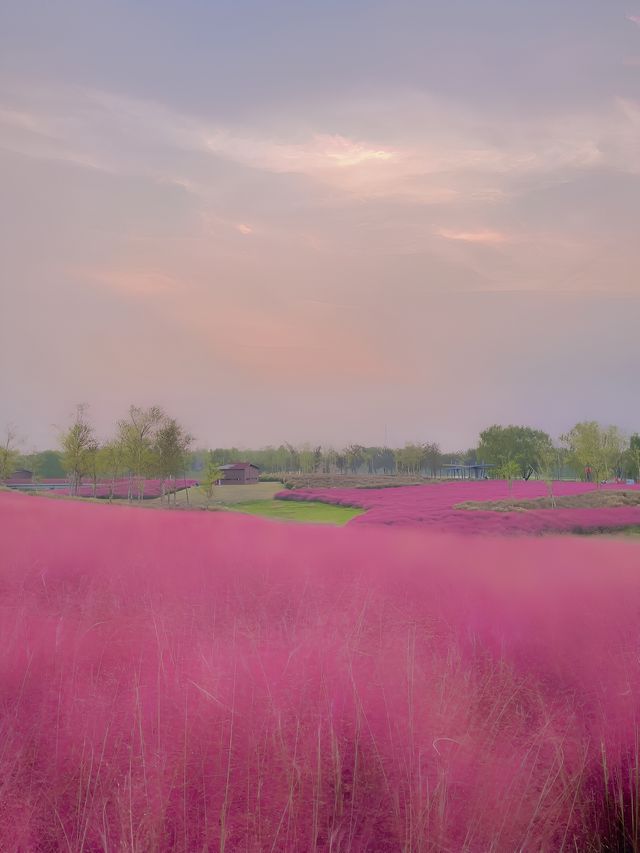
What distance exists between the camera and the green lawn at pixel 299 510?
17.9 meters

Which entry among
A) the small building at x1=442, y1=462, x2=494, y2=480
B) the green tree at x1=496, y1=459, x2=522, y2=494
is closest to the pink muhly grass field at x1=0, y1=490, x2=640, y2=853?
the green tree at x1=496, y1=459, x2=522, y2=494

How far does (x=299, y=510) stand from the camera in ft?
68.3

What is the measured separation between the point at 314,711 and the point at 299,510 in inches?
719

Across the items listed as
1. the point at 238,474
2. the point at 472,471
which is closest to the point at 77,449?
the point at 238,474

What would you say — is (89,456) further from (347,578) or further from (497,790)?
(497,790)

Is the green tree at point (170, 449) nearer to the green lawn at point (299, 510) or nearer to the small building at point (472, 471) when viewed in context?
the green lawn at point (299, 510)

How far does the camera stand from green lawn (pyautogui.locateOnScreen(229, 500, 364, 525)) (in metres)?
17.9

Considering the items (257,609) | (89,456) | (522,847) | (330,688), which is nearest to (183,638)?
(257,609)

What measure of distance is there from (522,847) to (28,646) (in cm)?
270

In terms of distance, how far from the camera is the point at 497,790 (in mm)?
2518

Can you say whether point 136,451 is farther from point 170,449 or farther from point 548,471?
point 548,471

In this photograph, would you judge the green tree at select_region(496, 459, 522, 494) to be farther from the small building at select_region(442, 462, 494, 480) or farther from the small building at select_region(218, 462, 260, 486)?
the small building at select_region(442, 462, 494, 480)

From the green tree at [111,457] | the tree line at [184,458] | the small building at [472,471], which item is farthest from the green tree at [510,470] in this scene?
the small building at [472,471]

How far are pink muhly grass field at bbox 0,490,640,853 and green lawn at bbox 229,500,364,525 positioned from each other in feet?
42.8
